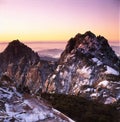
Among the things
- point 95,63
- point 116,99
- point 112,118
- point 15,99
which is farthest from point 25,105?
point 95,63

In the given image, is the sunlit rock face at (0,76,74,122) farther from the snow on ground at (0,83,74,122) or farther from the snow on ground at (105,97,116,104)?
the snow on ground at (105,97,116,104)

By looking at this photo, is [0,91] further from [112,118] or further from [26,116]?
[112,118]

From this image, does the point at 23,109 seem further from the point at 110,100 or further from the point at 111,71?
the point at 111,71

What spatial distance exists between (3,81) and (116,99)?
3472 inches

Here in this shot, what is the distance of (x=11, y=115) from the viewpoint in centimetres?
4569

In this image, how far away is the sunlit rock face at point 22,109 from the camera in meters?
45.9

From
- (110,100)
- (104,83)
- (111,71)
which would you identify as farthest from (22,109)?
(111,71)

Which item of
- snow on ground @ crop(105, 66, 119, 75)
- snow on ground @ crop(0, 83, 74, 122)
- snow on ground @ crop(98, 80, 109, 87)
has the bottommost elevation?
snow on ground @ crop(98, 80, 109, 87)

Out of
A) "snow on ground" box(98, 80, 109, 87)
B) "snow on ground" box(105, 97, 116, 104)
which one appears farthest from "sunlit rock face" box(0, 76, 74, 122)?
"snow on ground" box(98, 80, 109, 87)

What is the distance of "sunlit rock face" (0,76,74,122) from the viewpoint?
45.9m

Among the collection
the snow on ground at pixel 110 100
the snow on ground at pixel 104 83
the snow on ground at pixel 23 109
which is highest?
the snow on ground at pixel 23 109

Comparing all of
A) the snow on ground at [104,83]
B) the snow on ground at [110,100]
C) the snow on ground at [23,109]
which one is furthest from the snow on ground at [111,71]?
the snow on ground at [23,109]

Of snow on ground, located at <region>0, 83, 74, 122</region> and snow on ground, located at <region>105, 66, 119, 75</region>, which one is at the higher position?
snow on ground, located at <region>0, 83, 74, 122</region>

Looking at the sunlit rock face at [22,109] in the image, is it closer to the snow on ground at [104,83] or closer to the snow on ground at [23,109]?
the snow on ground at [23,109]
